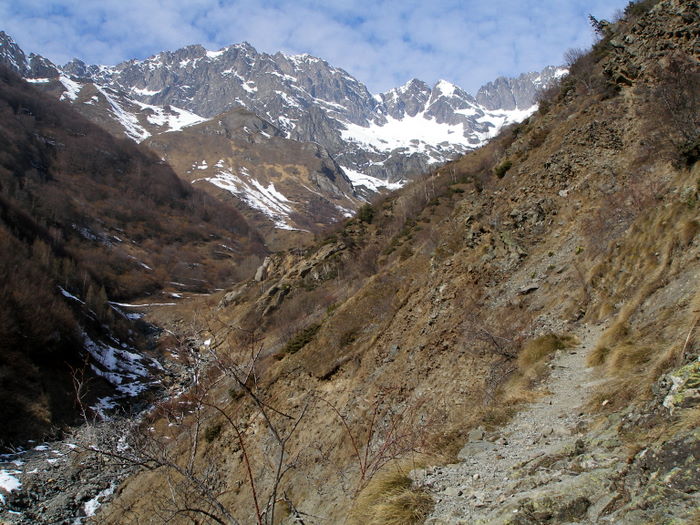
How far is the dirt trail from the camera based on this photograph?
4.23 meters

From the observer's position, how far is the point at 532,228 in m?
15.1

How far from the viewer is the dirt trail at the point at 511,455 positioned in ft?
13.9

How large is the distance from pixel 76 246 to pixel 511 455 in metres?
110

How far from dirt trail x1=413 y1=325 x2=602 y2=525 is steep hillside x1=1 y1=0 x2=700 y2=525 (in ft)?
0.13

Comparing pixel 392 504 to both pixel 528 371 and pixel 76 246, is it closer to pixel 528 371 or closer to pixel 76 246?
pixel 528 371

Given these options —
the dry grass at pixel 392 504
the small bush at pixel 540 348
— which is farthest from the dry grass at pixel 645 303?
the dry grass at pixel 392 504

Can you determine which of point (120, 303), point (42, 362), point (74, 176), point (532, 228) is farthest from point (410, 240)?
point (74, 176)

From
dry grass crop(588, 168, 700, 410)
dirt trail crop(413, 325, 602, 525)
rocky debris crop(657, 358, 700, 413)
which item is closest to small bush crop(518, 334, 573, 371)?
dirt trail crop(413, 325, 602, 525)

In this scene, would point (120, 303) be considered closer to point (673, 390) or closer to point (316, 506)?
point (316, 506)

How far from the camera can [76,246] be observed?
9400 cm

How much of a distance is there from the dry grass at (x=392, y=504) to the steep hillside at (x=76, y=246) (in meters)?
10.9

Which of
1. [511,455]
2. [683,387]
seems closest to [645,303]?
[511,455]

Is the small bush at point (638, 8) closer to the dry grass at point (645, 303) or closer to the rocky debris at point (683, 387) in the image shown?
the dry grass at point (645, 303)

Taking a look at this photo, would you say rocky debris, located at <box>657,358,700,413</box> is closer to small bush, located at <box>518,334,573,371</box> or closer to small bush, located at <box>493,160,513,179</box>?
small bush, located at <box>518,334,573,371</box>
